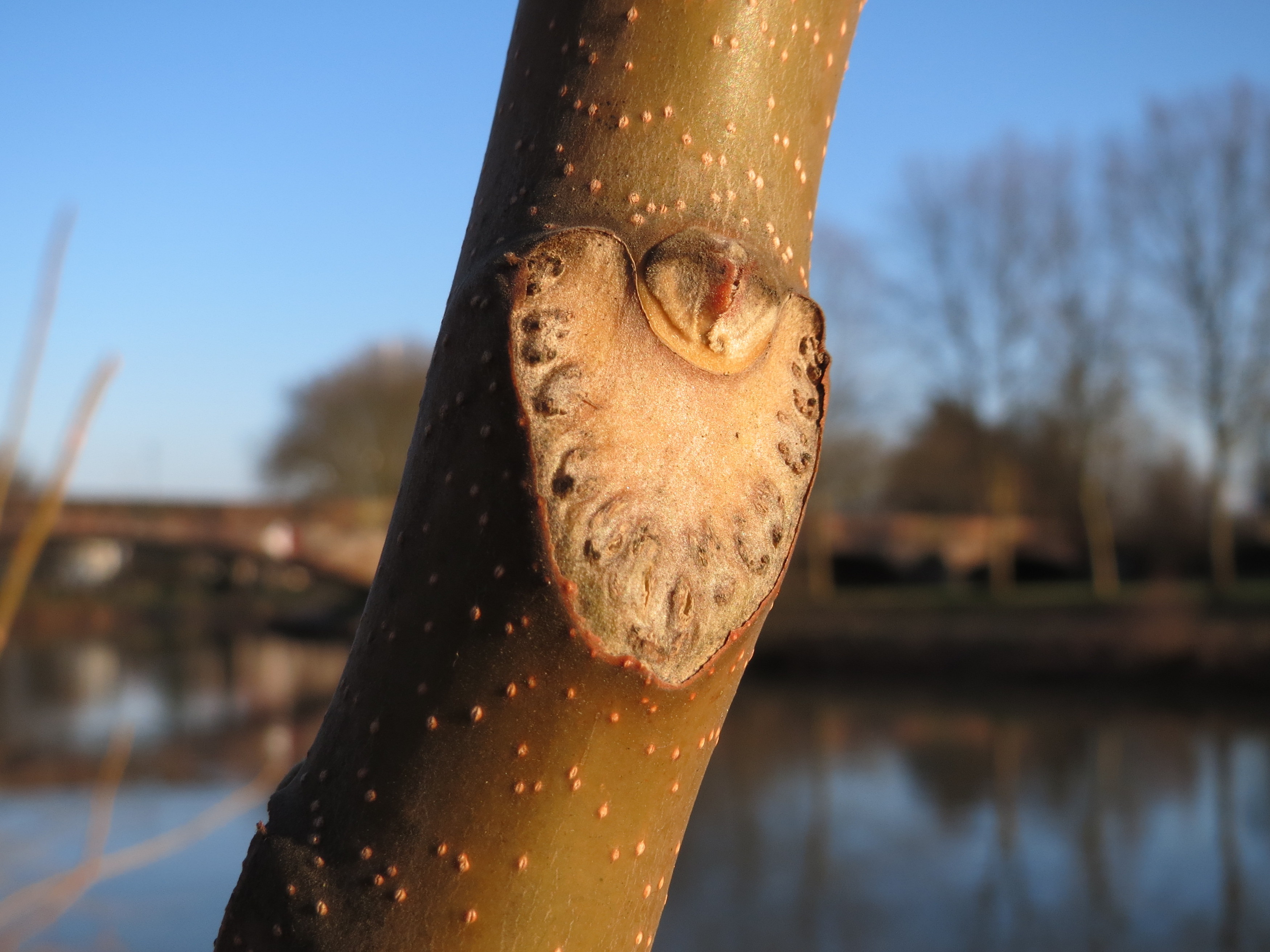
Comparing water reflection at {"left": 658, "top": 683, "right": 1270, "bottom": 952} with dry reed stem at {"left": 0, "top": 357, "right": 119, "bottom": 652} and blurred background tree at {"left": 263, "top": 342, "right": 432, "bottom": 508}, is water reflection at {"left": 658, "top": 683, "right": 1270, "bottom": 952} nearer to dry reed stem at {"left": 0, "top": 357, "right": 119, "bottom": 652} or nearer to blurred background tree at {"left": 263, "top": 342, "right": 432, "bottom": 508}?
dry reed stem at {"left": 0, "top": 357, "right": 119, "bottom": 652}

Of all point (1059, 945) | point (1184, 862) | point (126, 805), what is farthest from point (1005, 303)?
point (126, 805)

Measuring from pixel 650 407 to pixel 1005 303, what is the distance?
20.1 m

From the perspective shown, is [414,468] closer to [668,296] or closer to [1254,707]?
[668,296]

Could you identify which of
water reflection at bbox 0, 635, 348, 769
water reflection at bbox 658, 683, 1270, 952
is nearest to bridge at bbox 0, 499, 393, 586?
water reflection at bbox 0, 635, 348, 769

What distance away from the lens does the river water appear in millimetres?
9391

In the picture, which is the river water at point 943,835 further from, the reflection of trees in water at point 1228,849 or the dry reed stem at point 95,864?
the dry reed stem at point 95,864

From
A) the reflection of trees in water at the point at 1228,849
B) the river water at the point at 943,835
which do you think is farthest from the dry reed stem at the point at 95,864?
the reflection of trees in water at the point at 1228,849

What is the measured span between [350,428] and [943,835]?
3024 centimetres

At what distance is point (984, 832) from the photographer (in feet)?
38.2

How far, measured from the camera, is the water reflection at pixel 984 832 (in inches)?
372

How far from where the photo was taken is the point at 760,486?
627mm

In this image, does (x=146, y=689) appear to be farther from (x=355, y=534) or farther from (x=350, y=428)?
(x=350, y=428)

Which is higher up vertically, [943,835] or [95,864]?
[95,864]

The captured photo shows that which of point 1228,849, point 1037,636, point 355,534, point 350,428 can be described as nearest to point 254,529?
point 355,534
